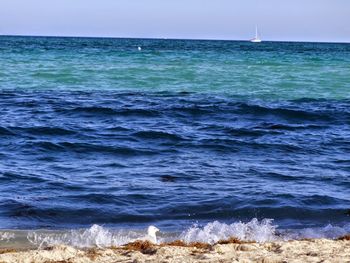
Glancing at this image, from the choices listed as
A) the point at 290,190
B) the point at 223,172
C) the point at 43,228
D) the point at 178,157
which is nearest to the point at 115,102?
the point at 178,157

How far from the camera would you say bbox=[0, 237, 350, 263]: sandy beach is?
5.73 m

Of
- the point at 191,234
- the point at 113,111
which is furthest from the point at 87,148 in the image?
the point at 191,234

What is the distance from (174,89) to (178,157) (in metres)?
12.2

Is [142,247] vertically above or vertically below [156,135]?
above

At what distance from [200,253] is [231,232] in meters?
1.47

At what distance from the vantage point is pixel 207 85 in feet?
83.4

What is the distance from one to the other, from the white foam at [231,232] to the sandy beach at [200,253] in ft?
2.19

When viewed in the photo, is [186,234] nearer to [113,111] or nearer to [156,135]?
[156,135]

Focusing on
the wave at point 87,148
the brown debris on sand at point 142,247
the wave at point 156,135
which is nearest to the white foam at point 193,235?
the brown debris on sand at point 142,247

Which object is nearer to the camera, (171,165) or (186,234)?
(186,234)

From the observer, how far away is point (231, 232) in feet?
24.3

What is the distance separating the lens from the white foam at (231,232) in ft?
23.5

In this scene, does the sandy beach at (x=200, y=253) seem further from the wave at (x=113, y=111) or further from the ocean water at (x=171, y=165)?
the wave at (x=113, y=111)

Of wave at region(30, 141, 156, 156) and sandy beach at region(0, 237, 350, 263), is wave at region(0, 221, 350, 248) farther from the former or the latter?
wave at region(30, 141, 156, 156)
